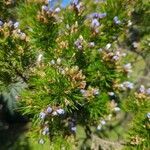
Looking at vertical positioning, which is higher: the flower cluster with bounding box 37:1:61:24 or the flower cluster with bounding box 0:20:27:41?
the flower cluster with bounding box 37:1:61:24

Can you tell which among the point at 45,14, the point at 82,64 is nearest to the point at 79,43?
the point at 82,64

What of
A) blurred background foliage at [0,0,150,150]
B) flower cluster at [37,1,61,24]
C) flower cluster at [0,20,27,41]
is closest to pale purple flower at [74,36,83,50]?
blurred background foliage at [0,0,150,150]

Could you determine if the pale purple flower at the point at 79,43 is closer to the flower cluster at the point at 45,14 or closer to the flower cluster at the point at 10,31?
the flower cluster at the point at 45,14

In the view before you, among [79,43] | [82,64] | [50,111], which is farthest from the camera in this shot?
[82,64]

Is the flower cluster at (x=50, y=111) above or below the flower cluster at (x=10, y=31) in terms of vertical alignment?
below

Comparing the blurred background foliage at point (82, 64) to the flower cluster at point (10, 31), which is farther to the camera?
the blurred background foliage at point (82, 64)

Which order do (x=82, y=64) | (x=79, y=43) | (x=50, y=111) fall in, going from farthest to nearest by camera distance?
(x=82, y=64), (x=79, y=43), (x=50, y=111)

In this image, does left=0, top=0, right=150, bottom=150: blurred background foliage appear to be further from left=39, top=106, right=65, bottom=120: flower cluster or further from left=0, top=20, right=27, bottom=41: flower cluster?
left=39, top=106, right=65, bottom=120: flower cluster

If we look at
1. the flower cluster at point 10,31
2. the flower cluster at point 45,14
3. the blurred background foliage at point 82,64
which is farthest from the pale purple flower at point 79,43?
the flower cluster at point 10,31

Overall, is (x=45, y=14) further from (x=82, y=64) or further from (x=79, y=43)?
(x=82, y=64)

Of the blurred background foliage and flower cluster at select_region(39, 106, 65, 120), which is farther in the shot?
the blurred background foliage

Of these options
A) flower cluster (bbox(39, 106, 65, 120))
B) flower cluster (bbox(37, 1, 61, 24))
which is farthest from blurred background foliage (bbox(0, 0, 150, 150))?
flower cluster (bbox(39, 106, 65, 120))

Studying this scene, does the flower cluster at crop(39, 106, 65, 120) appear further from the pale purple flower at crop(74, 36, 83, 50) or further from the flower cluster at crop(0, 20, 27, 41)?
the flower cluster at crop(0, 20, 27, 41)

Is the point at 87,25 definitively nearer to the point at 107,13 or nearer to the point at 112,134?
the point at 107,13
